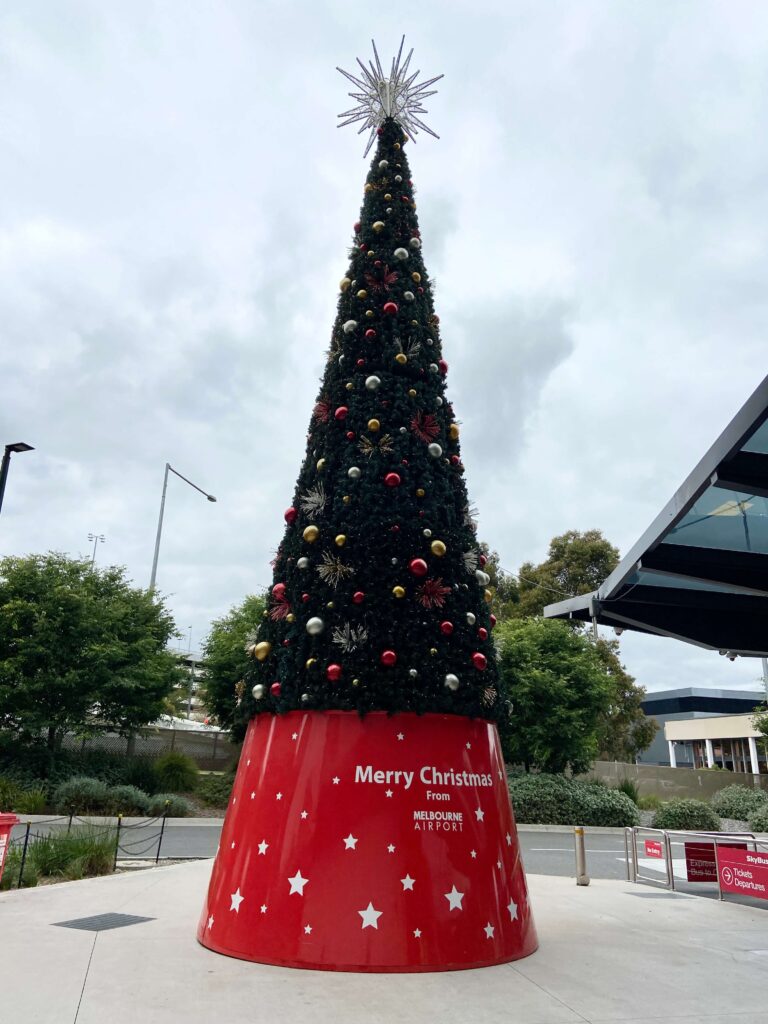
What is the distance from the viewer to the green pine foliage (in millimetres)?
6488

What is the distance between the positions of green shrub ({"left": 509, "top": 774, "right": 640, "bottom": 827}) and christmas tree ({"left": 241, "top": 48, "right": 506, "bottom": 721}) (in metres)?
19.4

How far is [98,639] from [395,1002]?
21.5 m

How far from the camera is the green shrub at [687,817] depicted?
2319cm

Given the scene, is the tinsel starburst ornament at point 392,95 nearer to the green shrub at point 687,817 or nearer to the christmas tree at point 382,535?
the christmas tree at point 382,535

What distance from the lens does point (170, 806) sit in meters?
21.8

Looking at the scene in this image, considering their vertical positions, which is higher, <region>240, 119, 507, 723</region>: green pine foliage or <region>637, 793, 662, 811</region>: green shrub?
<region>240, 119, 507, 723</region>: green pine foliage

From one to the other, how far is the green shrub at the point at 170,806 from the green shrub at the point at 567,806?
1050 cm

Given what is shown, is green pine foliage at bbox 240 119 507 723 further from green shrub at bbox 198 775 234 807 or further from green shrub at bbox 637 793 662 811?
green shrub at bbox 637 793 662 811

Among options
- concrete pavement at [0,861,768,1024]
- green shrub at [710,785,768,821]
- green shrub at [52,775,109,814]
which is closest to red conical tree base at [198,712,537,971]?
concrete pavement at [0,861,768,1024]

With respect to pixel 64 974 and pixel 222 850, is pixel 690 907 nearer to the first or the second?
pixel 222 850

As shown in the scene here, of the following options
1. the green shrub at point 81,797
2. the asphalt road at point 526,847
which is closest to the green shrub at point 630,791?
the asphalt road at point 526,847

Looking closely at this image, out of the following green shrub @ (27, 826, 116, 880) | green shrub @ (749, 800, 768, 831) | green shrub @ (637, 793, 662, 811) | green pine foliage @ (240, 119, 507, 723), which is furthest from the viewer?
green shrub @ (637, 793, 662, 811)

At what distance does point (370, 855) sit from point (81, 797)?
1845cm

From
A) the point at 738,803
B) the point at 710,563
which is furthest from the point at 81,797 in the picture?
the point at 738,803
